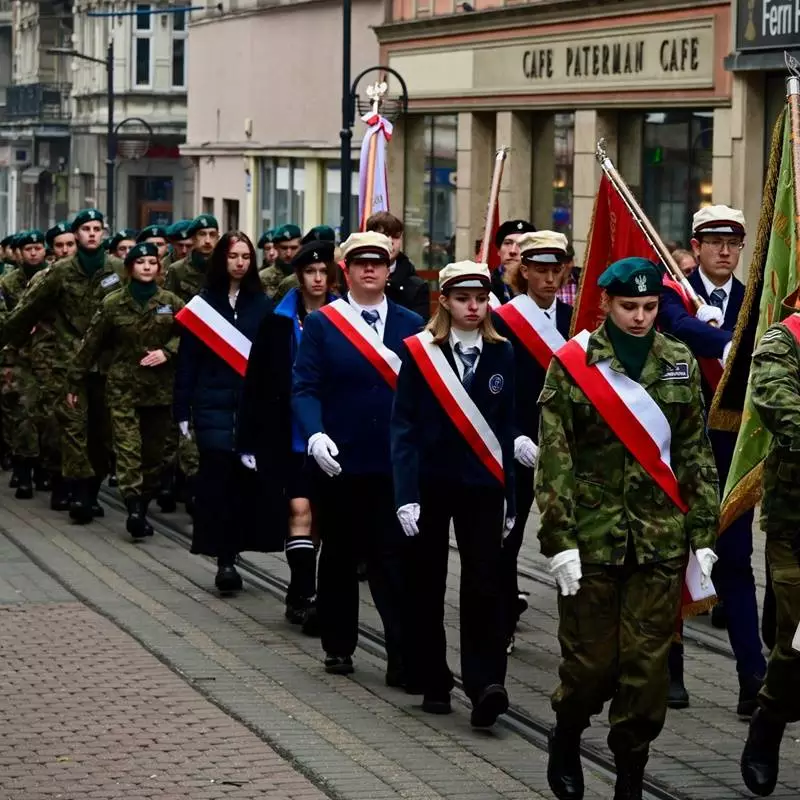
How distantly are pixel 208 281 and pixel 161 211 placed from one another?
4813 cm

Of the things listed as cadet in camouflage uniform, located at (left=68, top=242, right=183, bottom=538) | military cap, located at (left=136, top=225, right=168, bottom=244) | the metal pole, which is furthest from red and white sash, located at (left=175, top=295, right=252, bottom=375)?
the metal pole

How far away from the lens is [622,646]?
756 centimetres

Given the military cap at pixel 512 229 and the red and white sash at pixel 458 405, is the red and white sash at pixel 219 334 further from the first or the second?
the red and white sash at pixel 458 405

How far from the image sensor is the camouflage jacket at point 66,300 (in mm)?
16203

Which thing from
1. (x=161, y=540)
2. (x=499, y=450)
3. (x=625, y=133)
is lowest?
(x=161, y=540)

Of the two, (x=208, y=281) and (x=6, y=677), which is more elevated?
(x=208, y=281)

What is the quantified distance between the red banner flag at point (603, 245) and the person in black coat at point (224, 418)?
2.23m

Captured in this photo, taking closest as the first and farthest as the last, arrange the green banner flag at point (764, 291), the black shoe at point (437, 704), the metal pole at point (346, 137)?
1. the green banner flag at point (764, 291)
2. the black shoe at point (437, 704)
3. the metal pole at point (346, 137)

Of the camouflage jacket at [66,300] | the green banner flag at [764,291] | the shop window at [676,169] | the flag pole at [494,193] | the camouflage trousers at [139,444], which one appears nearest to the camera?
the green banner flag at [764,291]

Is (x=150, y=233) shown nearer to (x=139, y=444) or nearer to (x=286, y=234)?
(x=286, y=234)

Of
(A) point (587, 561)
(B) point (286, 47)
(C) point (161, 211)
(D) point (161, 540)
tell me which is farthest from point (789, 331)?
(C) point (161, 211)

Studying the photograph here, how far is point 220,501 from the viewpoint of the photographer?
12.4 metres

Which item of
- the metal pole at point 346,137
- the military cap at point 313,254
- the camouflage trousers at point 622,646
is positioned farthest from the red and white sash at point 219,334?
the metal pole at point 346,137

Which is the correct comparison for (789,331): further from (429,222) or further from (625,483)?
(429,222)
